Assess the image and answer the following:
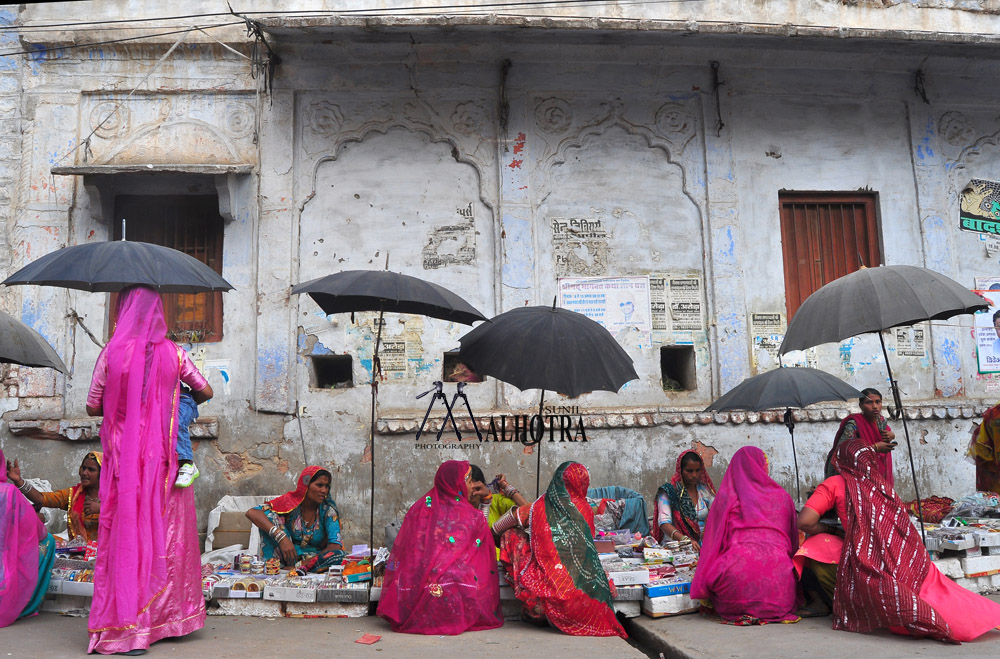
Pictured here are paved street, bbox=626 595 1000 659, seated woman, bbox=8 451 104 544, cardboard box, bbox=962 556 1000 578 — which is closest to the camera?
paved street, bbox=626 595 1000 659

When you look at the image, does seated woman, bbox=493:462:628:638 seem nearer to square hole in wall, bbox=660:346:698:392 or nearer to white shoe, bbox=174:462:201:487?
white shoe, bbox=174:462:201:487

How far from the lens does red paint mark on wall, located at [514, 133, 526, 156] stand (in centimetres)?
788

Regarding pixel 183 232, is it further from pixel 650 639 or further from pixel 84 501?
pixel 650 639

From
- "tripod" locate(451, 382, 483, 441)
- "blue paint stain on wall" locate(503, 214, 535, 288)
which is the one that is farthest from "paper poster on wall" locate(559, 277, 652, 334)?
"tripod" locate(451, 382, 483, 441)

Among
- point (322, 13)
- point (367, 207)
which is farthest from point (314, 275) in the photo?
Result: point (322, 13)

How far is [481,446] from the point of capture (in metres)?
7.42

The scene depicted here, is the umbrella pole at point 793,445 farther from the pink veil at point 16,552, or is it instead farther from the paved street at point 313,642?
the pink veil at point 16,552

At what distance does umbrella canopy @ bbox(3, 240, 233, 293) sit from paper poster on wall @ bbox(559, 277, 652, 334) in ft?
12.4

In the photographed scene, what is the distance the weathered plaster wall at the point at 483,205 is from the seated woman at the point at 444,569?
2.38 meters

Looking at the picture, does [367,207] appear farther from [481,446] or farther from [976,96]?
[976,96]

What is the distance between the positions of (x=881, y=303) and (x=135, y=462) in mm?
4252

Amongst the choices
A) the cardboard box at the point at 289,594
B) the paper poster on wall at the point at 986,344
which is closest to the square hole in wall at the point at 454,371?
the cardboard box at the point at 289,594

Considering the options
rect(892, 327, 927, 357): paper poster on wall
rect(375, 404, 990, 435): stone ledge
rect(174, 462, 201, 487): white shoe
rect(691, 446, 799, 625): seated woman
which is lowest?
rect(691, 446, 799, 625): seated woman

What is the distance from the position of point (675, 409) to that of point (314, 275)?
3.51 metres
